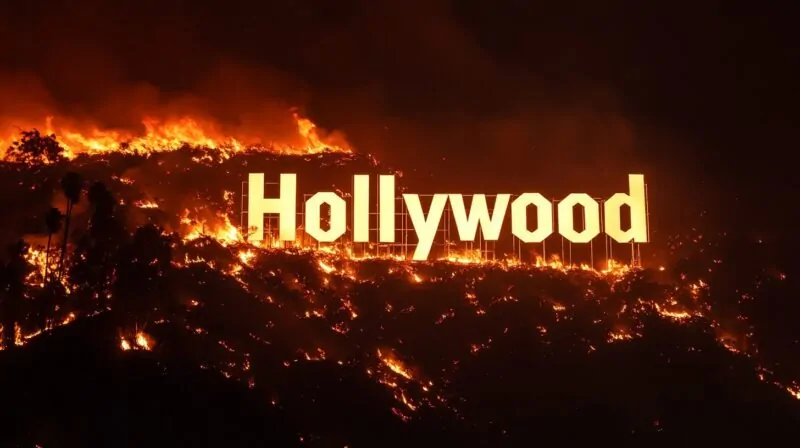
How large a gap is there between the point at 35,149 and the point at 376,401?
18765mm

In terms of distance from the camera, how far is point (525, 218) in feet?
114

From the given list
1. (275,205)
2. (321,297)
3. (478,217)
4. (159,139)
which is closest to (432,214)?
(478,217)

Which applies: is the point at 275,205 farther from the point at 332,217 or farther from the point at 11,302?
the point at 11,302

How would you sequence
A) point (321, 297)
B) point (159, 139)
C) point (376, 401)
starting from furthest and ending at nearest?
1. point (159, 139)
2. point (321, 297)
3. point (376, 401)

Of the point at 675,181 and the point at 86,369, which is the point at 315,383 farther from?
the point at 675,181

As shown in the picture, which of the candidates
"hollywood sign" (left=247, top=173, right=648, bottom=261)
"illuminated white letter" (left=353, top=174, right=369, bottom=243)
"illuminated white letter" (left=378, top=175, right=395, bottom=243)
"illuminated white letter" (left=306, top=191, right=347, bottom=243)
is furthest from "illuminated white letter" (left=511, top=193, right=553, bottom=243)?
"illuminated white letter" (left=306, top=191, right=347, bottom=243)

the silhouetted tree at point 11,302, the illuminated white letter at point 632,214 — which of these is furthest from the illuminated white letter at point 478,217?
the silhouetted tree at point 11,302

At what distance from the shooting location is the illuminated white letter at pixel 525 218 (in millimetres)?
34656

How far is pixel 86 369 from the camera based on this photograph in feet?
86.5

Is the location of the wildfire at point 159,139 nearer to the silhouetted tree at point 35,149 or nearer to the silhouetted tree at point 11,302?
the silhouetted tree at point 35,149

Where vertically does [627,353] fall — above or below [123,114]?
below

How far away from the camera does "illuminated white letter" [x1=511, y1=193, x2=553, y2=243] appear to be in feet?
114

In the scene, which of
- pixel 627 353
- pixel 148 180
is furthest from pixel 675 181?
pixel 148 180

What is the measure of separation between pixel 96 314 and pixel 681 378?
2099 cm
